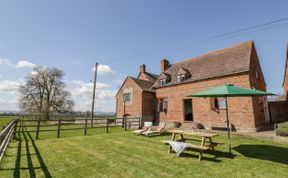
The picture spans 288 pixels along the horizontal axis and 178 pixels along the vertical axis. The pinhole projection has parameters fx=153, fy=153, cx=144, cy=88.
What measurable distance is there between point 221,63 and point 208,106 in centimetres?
472

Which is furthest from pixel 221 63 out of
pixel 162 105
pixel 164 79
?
pixel 162 105

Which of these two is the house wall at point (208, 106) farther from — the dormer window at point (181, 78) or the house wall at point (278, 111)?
the house wall at point (278, 111)

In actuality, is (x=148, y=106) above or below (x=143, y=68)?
below

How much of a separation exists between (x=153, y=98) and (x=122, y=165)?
15.8 meters

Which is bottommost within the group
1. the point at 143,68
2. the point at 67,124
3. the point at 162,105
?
A: the point at 67,124

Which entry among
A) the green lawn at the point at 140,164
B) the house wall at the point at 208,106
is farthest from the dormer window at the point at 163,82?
the green lawn at the point at 140,164

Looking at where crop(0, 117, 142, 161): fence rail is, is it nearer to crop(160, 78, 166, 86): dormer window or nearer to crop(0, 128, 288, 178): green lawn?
crop(0, 128, 288, 178): green lawn

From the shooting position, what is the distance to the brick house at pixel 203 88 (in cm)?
1276

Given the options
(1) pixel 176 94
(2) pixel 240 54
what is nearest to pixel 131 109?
(1) pixel 176 94

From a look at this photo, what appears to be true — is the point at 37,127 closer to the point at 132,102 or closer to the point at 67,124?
the point at 67,124

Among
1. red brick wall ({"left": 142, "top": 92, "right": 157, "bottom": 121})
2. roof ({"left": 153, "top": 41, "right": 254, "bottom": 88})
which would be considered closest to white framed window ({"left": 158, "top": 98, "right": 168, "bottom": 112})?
red brick wall ({"left": 142, "top": 92, "right": 157, "bottom": 121})

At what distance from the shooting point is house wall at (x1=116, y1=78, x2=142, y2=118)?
64.3 feet

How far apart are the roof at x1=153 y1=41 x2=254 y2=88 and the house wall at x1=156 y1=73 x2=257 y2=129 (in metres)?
0.64

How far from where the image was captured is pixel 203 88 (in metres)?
15.3
